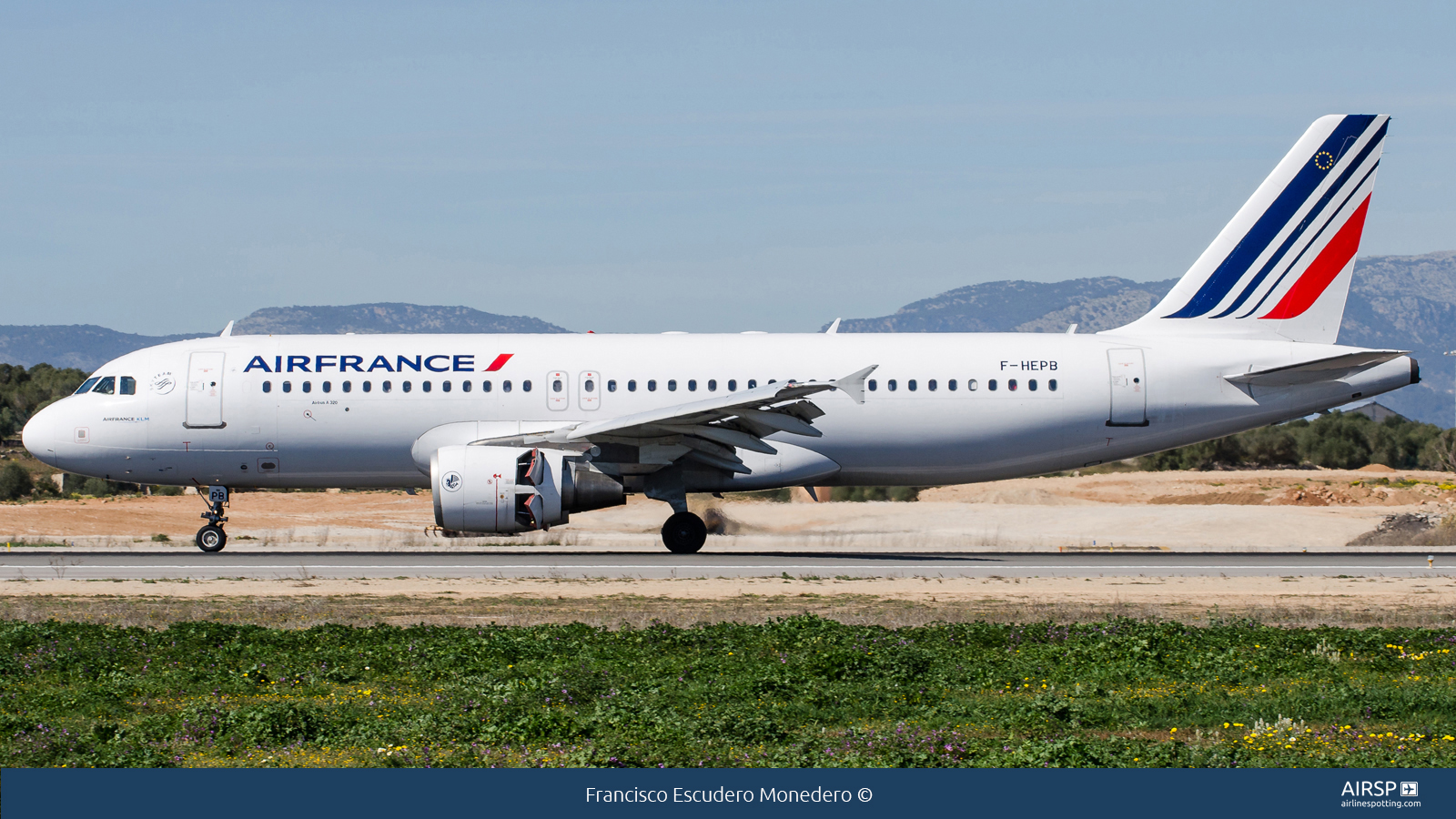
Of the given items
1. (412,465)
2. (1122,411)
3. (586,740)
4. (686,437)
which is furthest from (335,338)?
(586,740)

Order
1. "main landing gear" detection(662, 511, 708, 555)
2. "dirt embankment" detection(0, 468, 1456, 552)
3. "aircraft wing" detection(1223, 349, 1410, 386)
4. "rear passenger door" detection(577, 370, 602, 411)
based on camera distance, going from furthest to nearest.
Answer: "dirt embankment" detection(0, 468, 1456, 552) < "main landing gear" detection(662, 511, 708, 555) < "rear passenger door" detection(577, 370, 602, 411) < "aircraft wing" detection(1223, 349, 1410, 386)

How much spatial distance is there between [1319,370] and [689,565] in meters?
12.8

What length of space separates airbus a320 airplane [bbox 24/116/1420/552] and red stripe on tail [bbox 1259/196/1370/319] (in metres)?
0.69

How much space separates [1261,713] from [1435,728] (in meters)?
1.23

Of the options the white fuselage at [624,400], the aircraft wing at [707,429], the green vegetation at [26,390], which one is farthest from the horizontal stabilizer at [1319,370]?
the green vegetation at [26,390]

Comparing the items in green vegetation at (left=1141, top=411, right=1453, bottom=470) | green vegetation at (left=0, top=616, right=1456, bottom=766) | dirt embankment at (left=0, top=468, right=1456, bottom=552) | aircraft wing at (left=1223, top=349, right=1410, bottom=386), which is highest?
aircraft wing at (left=1223, top=349, right=1410, bottom=386)

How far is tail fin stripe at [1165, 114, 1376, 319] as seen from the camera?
29.2 meters

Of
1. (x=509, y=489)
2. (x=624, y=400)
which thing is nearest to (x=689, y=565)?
(x=509, y=489)

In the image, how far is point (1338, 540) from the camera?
36.3m

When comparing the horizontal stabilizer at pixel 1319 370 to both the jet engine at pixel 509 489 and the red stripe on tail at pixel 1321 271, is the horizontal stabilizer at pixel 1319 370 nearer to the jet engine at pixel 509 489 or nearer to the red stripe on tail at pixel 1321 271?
the red stripe on tail at pixel 1321 271

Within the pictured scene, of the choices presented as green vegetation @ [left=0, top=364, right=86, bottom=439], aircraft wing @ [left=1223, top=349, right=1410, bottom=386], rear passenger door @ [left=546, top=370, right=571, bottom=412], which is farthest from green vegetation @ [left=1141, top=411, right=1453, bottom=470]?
green vegetation @ [left=0, top=364, right=86, bottom=439]

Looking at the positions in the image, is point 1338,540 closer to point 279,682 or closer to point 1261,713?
point 1261,713

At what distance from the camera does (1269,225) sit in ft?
96.3

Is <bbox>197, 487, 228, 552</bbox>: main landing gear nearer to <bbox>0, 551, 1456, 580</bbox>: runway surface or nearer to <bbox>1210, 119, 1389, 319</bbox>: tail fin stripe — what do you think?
<bbox>0, 551, 1456, 580</bbox>: runway surface
